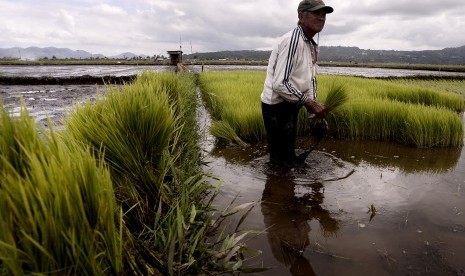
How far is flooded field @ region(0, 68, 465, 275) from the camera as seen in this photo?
182 cm

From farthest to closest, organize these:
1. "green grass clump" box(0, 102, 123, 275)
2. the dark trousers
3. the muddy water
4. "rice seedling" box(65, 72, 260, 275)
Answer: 1. the dark trousers
2. the muddy water
3. "rice seedling" box(65, 72, 260, 275)
4. "green grass clump" box(0, 102, 123, 275)

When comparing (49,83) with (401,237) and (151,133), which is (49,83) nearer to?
(151,133)

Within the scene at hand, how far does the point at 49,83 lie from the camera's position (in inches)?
556

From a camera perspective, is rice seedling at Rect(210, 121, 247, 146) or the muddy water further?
rice seedling at Rect(210, 121, 247, 146)

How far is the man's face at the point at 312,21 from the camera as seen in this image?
2.79 metres

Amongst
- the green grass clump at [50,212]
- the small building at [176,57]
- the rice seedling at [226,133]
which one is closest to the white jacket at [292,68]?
the rice seedling at [226,133]

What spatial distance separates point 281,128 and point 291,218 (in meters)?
1.09

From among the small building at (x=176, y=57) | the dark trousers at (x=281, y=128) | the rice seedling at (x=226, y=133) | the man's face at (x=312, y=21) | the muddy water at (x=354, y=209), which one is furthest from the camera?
the small building at (x=176, y=57)

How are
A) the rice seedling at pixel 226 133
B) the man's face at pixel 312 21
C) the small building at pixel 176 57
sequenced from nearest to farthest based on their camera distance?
the man's face at pixel 312 21, the rice seedling at pixel 226 133, the small building at pixel 176 57

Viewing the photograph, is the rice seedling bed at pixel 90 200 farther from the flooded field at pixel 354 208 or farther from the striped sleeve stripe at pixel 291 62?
the striped sleeve stripe at pixel 291 62

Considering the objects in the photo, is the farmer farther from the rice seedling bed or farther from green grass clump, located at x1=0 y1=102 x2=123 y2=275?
green grass clump, located at x1=0 y1=102 x2=123 y2=275

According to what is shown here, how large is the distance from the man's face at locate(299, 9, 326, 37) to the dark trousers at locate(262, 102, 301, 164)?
2.22 ft

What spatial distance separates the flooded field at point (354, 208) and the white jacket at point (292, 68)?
0.78m

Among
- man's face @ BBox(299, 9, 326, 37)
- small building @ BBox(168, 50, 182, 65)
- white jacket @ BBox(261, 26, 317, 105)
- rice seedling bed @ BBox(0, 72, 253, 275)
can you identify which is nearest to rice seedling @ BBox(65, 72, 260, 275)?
rice seedling bed @ BBox(0, 72, 253, 275)
